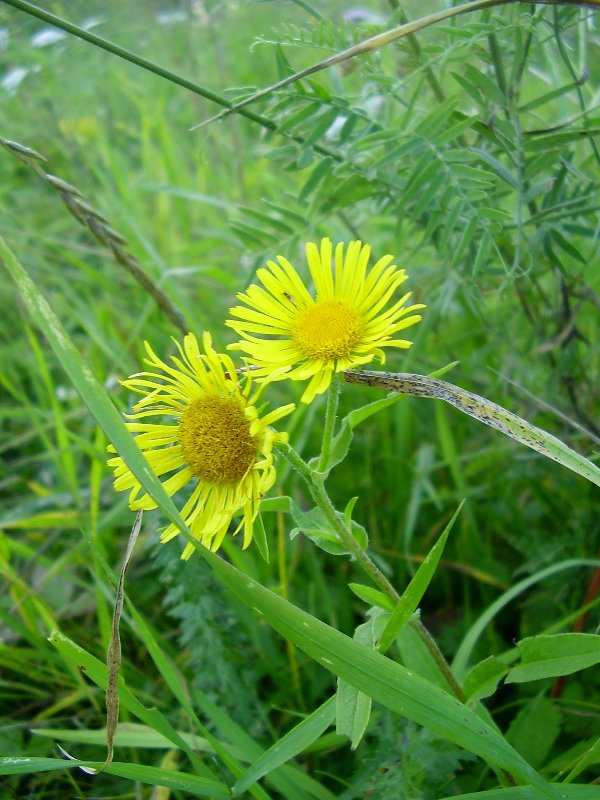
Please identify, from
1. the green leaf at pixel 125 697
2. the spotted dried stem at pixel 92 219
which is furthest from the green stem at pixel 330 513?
the spotted dried stem at pixel 92 219

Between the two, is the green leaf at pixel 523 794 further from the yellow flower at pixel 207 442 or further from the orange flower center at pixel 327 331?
the orange flower center at pixel 327 331

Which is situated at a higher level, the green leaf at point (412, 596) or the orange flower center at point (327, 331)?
the orange flower center at point (327, 331)

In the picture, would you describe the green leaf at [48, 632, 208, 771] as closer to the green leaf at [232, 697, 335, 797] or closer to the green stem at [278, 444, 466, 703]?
the green leaf at [232, 697, 335, 797]

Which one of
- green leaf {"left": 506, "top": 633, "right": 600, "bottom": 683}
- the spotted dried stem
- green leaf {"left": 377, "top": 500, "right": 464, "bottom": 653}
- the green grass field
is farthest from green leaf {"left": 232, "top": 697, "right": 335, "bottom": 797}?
the spotted dried stem

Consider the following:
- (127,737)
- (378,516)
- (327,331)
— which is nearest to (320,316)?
(327,331)

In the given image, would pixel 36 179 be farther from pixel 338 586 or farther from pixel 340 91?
pixel 338 586

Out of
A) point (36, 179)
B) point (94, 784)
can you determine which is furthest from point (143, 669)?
point (36, 179)
